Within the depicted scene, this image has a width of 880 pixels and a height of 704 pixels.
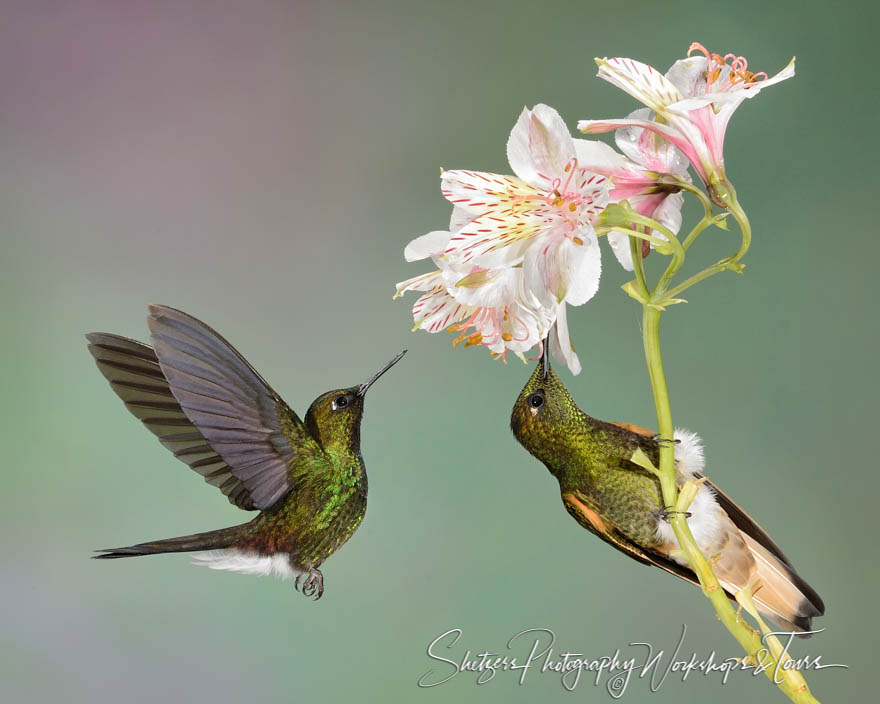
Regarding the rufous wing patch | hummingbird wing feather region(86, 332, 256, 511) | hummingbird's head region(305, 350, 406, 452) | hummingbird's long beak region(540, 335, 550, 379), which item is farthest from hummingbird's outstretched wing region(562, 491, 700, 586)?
hummingbird wing feather region(86, 332, 256, 511)

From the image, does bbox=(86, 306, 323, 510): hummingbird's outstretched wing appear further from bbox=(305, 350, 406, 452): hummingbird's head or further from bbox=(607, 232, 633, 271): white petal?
bbox=(607, 232, 633, 271): white petal

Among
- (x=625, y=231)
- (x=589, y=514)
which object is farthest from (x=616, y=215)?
(x=589, y=514)

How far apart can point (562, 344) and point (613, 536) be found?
0.22 metres

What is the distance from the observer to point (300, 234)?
109 cm

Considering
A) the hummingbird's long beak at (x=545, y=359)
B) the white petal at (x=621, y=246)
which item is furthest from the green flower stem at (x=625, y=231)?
the hummingbird's long beak at (x=545, y=359)

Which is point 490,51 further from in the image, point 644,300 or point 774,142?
point 644,300

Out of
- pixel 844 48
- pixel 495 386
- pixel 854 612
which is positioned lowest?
pixel 854 612

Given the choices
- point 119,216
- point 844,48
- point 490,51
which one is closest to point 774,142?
point 844,48

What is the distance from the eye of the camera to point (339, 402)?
0.89m

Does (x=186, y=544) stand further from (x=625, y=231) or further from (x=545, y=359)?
(x=625, y=231)

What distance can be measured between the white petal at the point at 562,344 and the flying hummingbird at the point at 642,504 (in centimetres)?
9

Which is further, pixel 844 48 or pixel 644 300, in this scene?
pixel 844 48

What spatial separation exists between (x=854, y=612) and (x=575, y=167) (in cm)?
80

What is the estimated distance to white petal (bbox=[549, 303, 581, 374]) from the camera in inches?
28.8
